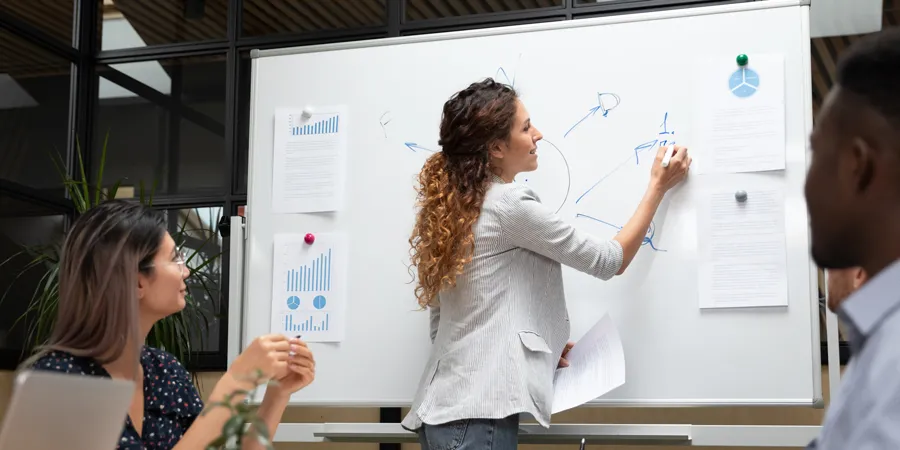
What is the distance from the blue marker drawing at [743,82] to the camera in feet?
8.98

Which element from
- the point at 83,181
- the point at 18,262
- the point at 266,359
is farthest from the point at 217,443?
the point at 18,262

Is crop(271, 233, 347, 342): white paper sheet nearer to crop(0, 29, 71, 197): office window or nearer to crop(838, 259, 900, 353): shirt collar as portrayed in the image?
crop(0, 29, 71, 197): office window

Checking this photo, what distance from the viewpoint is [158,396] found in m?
2.06

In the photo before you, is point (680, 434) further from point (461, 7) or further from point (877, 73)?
point (461, 7)

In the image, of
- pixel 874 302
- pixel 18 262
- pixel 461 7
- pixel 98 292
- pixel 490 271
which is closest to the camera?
pixel 874 302

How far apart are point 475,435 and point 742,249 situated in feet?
2.89

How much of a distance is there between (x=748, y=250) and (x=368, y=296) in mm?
1090

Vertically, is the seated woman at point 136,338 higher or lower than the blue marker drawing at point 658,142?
lower

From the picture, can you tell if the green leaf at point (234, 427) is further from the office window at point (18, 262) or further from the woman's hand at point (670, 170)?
the office window at point (18, 262)

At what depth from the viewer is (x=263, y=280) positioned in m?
3.14

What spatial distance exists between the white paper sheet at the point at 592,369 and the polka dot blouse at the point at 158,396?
94cm

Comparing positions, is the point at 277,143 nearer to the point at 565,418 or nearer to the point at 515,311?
the point at 515,311

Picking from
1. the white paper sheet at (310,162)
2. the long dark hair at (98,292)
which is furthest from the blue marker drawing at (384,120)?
the long dark hair at (98,292)

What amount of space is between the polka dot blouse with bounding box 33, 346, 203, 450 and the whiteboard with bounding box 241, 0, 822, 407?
0.91 m
